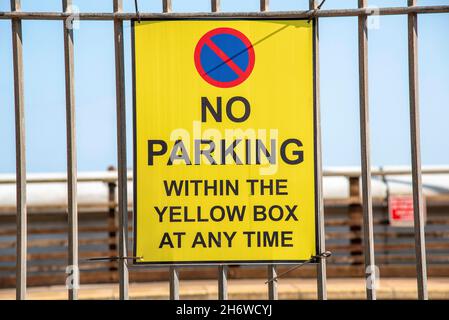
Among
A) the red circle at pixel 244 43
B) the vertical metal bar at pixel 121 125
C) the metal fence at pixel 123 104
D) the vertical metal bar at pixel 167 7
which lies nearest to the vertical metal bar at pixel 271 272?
the metal fence at pixel 123 104

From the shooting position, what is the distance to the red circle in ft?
14.2

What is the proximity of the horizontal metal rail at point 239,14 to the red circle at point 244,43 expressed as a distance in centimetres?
9

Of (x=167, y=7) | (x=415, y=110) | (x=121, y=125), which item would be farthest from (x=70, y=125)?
(x=415, y=110)

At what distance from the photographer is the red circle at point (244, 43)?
14.2 ft

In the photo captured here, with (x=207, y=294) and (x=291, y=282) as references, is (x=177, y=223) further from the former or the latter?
(x=291, y=282)

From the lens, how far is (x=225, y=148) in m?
4.34

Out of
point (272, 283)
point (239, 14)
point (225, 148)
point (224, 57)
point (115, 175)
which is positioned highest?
point (239, 14)

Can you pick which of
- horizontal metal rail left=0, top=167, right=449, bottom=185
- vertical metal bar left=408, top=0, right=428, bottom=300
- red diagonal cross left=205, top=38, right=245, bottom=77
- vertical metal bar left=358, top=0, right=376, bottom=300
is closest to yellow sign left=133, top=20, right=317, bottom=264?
red diagonal cross left=205, top=38, right=245, bottom=77

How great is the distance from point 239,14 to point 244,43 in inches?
6.6

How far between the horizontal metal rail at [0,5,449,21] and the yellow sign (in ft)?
0.14

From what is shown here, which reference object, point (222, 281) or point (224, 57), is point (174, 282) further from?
point (224, 57)

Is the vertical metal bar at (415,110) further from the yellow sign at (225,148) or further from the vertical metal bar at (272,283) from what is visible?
the vertical metal bar at (272,283)
